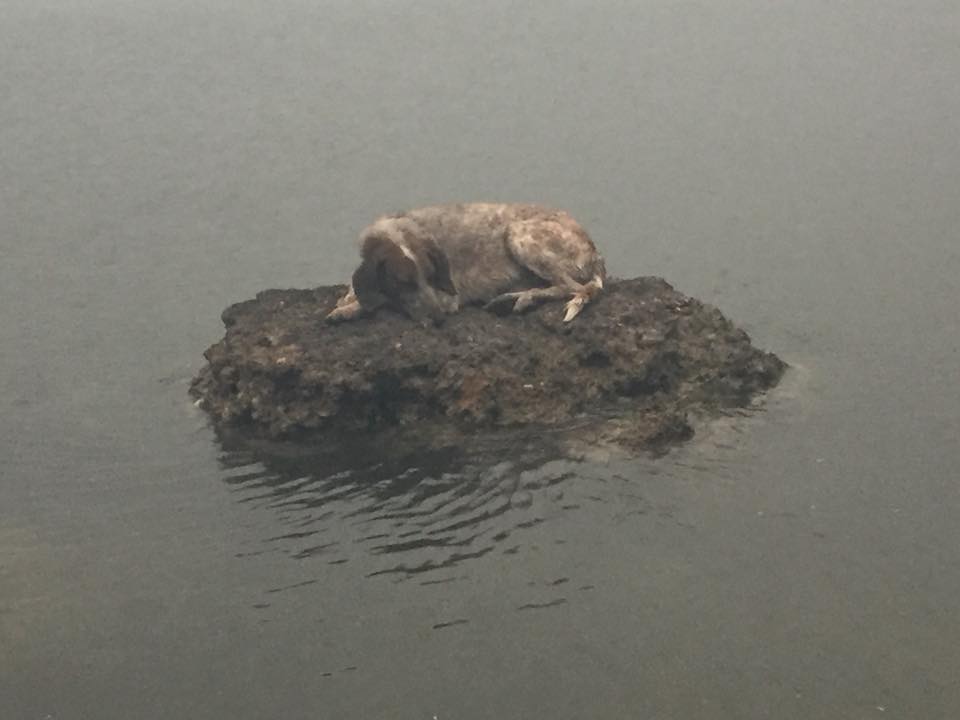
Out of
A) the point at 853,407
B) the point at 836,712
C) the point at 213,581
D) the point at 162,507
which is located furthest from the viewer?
the point at 853,407

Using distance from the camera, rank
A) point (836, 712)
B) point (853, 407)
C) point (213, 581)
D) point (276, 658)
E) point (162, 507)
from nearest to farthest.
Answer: point (836, 712) < point (276, 658) < point (213, 581) < point (162, 507) < point (853, 407)

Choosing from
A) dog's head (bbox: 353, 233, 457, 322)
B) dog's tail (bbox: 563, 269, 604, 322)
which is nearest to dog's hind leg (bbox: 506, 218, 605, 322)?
dog's tail (bbox: 563, 269, 604, 322)

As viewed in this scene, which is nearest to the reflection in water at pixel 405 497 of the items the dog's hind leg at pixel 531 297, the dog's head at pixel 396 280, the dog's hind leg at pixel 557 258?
the dog's head at pixel 396 280

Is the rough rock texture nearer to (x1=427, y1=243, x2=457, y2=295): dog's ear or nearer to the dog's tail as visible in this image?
the dog's tail

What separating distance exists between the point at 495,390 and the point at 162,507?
2790 mm

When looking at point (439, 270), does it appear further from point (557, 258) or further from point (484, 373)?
point (484, 373)

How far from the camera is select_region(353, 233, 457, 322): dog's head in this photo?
13.1 meters

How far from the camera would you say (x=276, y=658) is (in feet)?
33.1

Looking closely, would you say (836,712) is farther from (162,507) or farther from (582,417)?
(162,507)

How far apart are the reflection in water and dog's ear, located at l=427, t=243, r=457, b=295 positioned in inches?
68.3

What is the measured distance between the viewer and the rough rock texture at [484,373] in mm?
12461

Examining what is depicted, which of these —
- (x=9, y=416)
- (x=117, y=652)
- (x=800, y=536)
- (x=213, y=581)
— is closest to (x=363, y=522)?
(x=213, y=581)

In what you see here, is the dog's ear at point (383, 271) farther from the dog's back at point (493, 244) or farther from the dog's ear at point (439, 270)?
the dog's back at point (493, 244)

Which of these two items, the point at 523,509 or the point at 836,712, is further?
the point at 523,509
